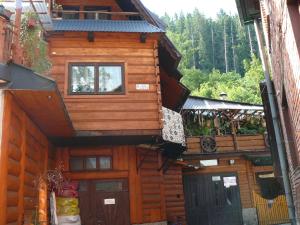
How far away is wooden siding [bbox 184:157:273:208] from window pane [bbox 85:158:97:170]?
437 inches

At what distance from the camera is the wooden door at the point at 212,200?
880 inches

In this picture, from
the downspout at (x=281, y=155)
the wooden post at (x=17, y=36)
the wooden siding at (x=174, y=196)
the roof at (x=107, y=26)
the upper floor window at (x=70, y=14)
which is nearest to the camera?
the wooden post at (x=17, y=36)

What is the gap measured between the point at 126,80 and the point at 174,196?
8.57 meters

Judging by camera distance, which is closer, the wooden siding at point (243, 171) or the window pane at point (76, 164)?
the window pane at point (76, 164)

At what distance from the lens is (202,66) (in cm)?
8388

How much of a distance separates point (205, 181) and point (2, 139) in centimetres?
1756

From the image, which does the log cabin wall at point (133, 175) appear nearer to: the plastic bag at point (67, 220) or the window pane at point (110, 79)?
the plastic bag at point (67, 220)

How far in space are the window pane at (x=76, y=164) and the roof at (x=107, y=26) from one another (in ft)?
14.4

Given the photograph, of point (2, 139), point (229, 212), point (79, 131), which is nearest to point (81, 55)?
point (79, 131)

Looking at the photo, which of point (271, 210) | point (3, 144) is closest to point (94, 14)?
point (3, 144)

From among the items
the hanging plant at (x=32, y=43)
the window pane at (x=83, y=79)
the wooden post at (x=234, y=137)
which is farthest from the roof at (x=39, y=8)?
the wooden post at (x=234, y=137)

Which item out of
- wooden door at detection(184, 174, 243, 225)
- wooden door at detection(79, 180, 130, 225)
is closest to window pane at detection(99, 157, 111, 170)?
wooden door at detection(79, 180, 130, 225)

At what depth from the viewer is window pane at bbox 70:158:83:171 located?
1303 cm

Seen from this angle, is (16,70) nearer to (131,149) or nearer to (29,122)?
(29,122)
